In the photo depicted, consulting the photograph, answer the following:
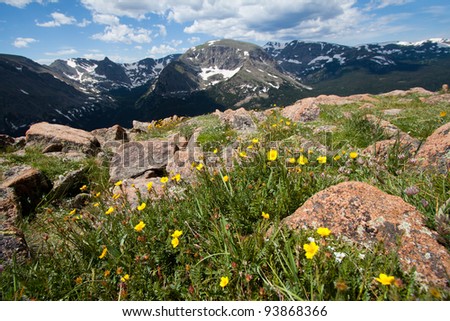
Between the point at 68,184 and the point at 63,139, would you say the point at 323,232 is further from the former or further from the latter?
the point at 63,139

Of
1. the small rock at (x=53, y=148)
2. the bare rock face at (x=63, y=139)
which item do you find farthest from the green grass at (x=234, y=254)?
the bare rock face at (x=63, y=139)

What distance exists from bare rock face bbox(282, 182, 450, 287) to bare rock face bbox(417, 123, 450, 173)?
198cm

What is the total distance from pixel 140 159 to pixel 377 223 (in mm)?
8744

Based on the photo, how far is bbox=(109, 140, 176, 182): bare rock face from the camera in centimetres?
946

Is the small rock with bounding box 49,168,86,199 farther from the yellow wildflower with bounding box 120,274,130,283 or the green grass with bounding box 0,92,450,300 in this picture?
the yellow wildflower with bounding box 120,274,130,283

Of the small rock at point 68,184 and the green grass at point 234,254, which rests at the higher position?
the green grass at point 234,254

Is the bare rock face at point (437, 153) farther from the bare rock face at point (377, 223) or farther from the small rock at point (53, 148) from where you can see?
the small rock at point (53, 148)

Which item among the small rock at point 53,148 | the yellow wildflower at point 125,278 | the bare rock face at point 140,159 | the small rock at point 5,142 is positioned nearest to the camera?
the yellow wildflower at point 125,278

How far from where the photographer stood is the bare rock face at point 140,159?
31.1ft

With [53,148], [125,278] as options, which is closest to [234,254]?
[125,278]

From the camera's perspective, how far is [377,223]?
287 centimetres

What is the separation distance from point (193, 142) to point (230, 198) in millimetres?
7488

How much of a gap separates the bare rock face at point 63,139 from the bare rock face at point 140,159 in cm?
518
